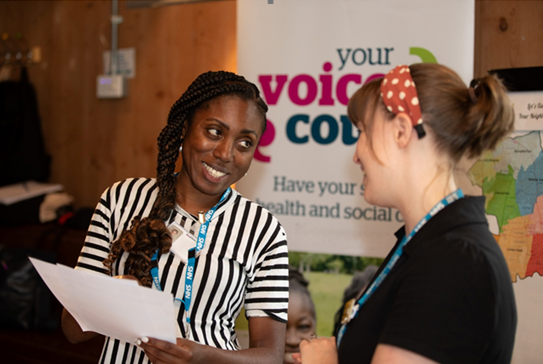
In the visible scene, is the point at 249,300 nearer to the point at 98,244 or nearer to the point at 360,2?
the point at 98,244

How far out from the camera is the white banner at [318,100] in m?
2.37

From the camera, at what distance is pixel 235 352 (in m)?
1.31

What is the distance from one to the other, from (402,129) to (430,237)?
210mm

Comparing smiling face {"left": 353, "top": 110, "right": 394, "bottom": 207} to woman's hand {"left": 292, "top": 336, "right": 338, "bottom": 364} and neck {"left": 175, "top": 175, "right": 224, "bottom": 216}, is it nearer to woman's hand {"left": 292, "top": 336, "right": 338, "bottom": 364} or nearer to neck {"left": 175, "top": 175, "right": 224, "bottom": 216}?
woman's hand {"left": 292, "top": 336, "right": 338, "bottom": 364}

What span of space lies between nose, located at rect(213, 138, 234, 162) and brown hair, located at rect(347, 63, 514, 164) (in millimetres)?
580

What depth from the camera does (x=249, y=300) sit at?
143 cm

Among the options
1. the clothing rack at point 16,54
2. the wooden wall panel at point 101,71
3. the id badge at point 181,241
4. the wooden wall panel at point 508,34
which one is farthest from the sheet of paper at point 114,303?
the clothing rack at point 16,54

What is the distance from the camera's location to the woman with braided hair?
53.7 inches

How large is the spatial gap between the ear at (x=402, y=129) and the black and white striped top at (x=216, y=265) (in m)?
0.63

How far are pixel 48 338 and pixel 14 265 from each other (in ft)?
1.85

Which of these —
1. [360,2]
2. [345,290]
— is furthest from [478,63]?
[345,290]

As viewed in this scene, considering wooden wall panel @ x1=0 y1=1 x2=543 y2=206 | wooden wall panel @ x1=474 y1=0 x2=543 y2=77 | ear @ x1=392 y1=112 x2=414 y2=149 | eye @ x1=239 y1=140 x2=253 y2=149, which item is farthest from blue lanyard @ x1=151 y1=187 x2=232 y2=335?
wooden wall panel @ x1=0 y1=1 x2=543 y2=206

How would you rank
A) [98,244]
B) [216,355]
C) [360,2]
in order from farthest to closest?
[360,2]
[98,244]
[216,355]

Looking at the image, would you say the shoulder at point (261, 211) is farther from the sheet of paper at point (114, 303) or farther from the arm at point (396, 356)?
the arm at point (396, 356)
